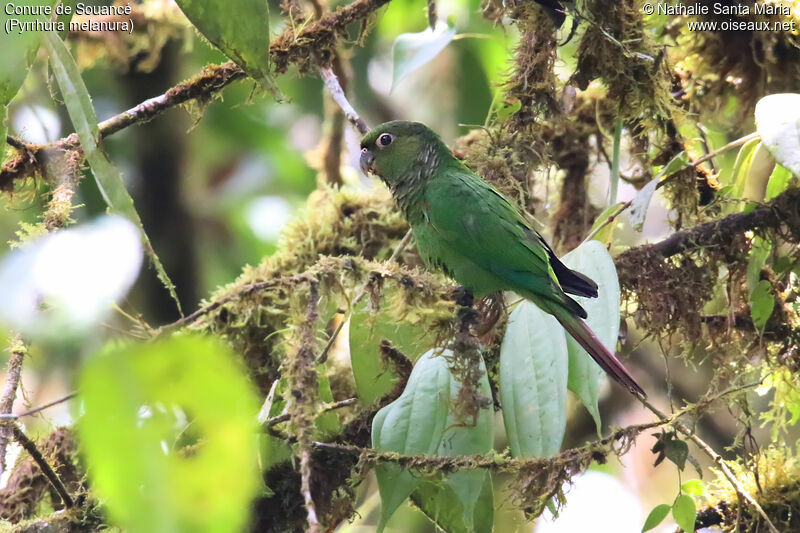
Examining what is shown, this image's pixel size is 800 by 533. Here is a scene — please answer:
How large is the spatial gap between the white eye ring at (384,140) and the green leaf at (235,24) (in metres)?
1.50

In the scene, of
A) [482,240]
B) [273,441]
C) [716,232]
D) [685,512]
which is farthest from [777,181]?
[273,441]

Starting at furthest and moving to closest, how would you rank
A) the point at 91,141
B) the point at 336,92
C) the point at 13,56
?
the point at 336,92 < the point at 91,141 < the point at 13,56

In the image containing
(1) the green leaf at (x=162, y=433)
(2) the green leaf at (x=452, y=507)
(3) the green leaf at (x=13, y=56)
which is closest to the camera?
(1) the green leaf at (x=162, y=433)

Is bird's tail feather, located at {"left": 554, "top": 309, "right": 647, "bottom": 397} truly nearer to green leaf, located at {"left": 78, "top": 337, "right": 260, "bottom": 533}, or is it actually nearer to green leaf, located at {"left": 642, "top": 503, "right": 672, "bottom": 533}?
green leaf, located at {"left": 642, "top": 503, "right": 672, "bottom": 533}

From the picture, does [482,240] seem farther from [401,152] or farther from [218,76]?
[218,76]

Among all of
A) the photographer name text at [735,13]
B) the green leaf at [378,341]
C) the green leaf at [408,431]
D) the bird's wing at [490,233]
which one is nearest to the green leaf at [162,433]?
the green leaf at [408,431]

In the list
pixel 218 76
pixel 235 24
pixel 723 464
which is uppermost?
pixel 235 24

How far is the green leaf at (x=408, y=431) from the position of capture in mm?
1959

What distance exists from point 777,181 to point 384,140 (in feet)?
4.93

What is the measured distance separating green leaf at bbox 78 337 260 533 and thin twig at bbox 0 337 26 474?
4.41 feet

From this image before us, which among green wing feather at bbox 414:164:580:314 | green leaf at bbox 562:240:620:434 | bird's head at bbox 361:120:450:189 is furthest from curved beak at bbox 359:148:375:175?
green leaf at bbox 562:240:620:434

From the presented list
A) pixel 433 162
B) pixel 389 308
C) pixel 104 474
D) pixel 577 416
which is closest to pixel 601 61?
pixel 433 162

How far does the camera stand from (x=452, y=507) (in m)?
2.09

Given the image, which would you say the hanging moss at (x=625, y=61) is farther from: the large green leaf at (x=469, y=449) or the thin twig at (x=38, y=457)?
the thin twig at (x=38, y=457)
